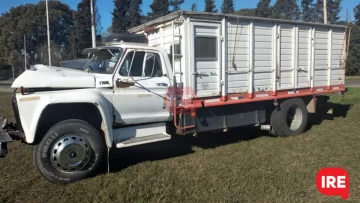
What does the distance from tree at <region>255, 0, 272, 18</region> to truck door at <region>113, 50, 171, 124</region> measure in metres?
56.2

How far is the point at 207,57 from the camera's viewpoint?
262 inches

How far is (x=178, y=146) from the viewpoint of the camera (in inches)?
293

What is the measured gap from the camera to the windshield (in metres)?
5.95

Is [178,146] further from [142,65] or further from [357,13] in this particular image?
[357,13]

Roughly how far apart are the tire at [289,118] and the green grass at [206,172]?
287 millimetres

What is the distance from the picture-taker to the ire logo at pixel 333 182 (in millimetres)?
4711

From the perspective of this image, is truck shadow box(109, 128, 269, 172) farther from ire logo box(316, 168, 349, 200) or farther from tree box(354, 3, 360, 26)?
tree box(354, 3, 360, 26)

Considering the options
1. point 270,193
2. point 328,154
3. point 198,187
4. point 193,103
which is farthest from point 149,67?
point 328,154

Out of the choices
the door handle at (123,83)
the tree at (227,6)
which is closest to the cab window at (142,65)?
the door handle at (123,83)

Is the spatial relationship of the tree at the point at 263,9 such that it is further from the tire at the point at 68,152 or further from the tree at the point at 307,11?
the tire at the point at 68,152

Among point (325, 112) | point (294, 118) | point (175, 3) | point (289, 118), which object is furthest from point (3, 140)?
point (175, 3)

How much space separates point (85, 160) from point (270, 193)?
297 centimetres

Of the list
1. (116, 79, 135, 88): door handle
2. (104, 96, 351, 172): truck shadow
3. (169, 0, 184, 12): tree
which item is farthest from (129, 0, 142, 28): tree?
(116, 79, 135, 88): door handle

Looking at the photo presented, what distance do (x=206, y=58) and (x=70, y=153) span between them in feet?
10.6
